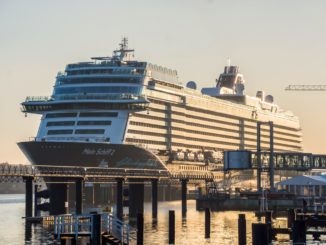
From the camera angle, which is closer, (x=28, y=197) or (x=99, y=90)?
(x=28, y=197)

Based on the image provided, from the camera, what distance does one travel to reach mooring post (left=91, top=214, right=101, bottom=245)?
51969 millimetres

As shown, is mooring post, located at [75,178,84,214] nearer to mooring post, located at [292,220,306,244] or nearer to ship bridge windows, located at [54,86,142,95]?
mooring post, located at [292,220,306,244]

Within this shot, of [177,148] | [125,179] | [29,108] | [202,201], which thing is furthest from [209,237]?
[177,148]

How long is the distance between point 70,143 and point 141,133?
2094 centimetres

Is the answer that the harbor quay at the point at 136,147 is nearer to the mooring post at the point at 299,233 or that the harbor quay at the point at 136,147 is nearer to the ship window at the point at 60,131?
the ship window at the point at 60,131

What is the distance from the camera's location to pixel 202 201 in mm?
138625

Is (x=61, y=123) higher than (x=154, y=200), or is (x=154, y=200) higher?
(x=61, y=123)

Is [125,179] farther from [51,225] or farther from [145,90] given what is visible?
[145,90]

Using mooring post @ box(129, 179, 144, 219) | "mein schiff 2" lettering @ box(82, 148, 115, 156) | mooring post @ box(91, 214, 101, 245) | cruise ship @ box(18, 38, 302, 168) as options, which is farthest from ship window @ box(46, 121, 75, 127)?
mooring post @ box(91, 214, 101, 245)

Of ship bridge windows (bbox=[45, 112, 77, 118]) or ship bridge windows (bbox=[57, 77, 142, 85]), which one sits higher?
Answer: ship bridge windows (bbox=[57, 77, 142, 85])

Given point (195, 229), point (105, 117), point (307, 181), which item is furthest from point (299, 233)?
point (105, 117)

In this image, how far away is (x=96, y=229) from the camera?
5212 centimetres

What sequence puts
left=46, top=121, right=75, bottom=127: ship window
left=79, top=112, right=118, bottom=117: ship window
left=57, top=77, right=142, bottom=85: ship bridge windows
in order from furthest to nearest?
left=57, top=77, right=142, bottom=85: ship bridge windows → left=46, top=121, right=75, bottom=127: ship window → left=79, top=112, right=118, bottom=117: ship window

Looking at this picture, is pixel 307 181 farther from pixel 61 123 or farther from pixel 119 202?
pixel 61 123
